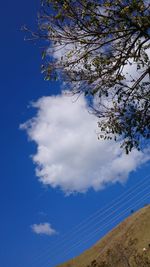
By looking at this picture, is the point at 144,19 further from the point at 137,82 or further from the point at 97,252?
the point at 97,252

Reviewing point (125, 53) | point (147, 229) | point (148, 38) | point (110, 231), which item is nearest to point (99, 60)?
point (125, 53)

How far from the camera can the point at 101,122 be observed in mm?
26469

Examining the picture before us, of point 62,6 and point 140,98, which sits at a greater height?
point 62,6

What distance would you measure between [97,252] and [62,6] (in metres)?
133

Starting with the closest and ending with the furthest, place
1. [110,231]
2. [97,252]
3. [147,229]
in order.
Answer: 1. [147,229]
2. [97,252]
3. [110,231]

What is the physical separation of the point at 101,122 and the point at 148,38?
5759mm

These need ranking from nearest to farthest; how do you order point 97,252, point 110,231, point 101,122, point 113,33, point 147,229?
point 113,33
point 101,122
point 147,229
point 97,252
point 110,231

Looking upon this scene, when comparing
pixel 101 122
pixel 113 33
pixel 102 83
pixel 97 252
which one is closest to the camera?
pixel 113 33

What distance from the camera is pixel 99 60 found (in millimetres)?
24000

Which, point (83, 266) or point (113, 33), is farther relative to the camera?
point (83, 266)

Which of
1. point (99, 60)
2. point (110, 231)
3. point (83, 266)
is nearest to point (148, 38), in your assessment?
point (99, 60)

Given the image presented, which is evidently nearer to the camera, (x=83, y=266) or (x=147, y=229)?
(x=147, y=229)

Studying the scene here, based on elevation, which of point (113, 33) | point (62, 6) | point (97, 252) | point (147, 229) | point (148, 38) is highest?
point (97, 252)

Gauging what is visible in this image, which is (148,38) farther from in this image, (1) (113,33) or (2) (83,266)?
(2) (83,266)
